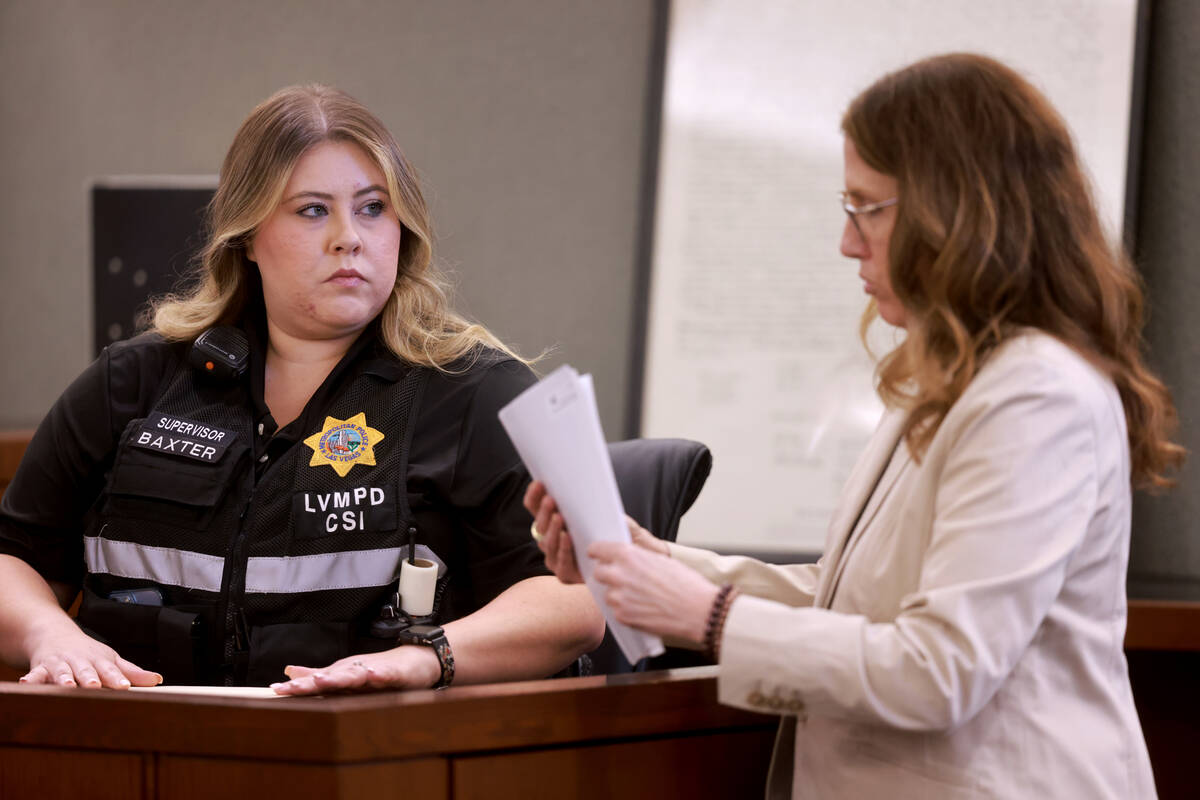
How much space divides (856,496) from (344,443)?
77 centimetres

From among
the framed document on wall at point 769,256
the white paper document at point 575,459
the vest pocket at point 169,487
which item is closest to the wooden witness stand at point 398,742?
the white paper document at point 575,459

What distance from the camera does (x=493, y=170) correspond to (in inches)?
121

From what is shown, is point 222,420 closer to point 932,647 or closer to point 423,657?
point 423,657

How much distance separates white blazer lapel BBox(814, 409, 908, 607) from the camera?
1.30 meters

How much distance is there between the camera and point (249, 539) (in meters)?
1.68

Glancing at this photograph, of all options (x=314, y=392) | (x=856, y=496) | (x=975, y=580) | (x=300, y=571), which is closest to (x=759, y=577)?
(x=856, y=496)

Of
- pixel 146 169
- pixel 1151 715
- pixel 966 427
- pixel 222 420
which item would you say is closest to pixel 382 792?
pixel 966 427

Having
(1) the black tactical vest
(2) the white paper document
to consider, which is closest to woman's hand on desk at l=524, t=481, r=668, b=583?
(2) the white paper document

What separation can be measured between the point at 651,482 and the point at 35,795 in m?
0.96

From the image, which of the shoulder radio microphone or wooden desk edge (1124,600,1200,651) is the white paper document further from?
wooden desk edge (1124,600,1200,651)

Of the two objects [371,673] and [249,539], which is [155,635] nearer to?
[249,539]

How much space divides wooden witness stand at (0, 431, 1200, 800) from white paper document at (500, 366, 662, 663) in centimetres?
11

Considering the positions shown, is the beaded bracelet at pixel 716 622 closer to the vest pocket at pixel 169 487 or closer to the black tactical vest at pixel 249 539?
the black tactical vest at pixel 249 539

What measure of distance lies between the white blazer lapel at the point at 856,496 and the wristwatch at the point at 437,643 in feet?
1.54
